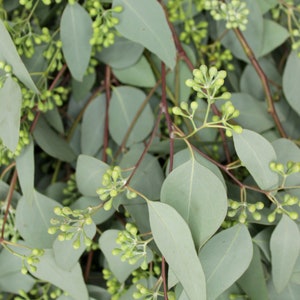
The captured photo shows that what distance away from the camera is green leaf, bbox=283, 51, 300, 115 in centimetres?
113

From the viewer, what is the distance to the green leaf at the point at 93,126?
1203mm

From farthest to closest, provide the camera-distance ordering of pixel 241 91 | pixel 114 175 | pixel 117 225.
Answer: pixel 241 91, pixel 117 225, pixel 114 175

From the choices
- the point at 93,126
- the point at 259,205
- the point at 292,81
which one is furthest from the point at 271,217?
the point at 93,126

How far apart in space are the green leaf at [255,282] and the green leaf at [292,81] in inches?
14.5

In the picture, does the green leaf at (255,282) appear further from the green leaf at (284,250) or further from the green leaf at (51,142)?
the green leaf at (51,142)

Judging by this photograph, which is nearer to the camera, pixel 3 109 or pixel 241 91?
pixel 3 109

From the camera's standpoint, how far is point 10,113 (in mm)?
874

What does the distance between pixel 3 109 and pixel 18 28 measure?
0.74 feet

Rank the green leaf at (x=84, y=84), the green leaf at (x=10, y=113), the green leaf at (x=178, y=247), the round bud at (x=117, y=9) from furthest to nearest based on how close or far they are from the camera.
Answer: the green leaf at (x=84, y=84) < the round bud at (x=117, y=9) < the green leaf at (x=10, y=113) < the green leaf at (x=178, y=247)

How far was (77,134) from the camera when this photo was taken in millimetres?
1263

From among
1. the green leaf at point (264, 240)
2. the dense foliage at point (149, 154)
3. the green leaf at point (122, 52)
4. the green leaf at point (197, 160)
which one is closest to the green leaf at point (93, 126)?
the dense foliage at point (149, 154)

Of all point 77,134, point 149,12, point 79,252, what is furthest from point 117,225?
point 149,12

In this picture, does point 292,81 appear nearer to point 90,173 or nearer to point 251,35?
point 251,35

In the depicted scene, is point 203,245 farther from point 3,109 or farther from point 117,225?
point 3,109
